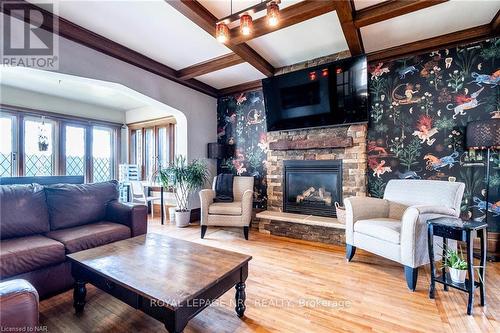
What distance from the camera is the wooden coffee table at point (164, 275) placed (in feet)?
3.80

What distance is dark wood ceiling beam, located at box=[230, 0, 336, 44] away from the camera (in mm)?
2084

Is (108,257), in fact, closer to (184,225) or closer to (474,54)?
(184,225)

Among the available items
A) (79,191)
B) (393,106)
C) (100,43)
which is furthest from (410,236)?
(100,43)

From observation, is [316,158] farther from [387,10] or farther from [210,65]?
[210,65]

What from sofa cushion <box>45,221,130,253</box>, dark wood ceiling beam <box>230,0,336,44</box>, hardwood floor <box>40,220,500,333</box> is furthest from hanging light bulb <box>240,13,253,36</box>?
sofa cushion <box>45,221,130,253</box>

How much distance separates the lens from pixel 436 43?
9.14 feet

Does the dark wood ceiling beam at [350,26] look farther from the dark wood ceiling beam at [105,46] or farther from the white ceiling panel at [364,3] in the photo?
the dark wood ceiling beam at [105,46]

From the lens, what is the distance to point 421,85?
9.64 feet

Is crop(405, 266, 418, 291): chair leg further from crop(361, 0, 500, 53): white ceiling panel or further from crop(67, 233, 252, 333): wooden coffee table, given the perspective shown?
crop(361, 0, 500, 53): white ceiling panel

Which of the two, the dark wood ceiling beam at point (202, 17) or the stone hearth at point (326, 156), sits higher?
the dark wood ceiling beam at point (202, 17)

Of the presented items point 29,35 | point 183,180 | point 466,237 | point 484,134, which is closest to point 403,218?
point 466,237

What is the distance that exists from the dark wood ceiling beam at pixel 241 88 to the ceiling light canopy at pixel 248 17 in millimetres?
2126

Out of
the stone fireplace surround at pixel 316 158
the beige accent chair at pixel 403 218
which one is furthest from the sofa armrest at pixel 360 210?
the stone fireplace surround at pixel 316 158

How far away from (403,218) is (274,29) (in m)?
2.16
